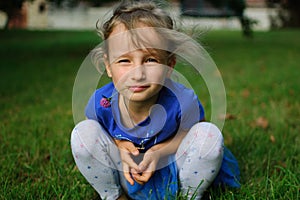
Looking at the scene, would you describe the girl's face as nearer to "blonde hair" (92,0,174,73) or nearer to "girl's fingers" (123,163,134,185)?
"blonde hair" (92,0,174,73)

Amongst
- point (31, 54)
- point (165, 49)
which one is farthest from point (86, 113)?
point (31, 54)

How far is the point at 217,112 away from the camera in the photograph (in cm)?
174

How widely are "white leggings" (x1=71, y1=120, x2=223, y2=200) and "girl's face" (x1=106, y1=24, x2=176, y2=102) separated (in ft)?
0.64

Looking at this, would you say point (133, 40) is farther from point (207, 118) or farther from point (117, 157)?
point (207, 118)

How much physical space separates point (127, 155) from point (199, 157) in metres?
0.26

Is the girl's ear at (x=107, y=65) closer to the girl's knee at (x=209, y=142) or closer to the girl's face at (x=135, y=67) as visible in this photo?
the girl's face at (x=135, y=67)

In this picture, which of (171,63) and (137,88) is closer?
(137,88)

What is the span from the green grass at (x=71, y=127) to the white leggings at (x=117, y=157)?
0.12 metres

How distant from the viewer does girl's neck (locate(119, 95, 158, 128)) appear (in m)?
1.73

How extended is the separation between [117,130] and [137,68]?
0.93ft

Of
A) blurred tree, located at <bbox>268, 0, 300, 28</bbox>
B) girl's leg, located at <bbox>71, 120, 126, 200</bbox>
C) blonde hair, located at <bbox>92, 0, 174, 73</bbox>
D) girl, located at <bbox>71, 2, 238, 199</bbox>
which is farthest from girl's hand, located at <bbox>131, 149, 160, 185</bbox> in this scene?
blurred tree, located at <bbox>268, 0, 300, 28</bbox>

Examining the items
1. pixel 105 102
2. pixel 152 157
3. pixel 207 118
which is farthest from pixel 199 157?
pixel 207 118

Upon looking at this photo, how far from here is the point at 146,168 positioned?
1.64m

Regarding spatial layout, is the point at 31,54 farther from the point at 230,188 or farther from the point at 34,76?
the point at 230,188
